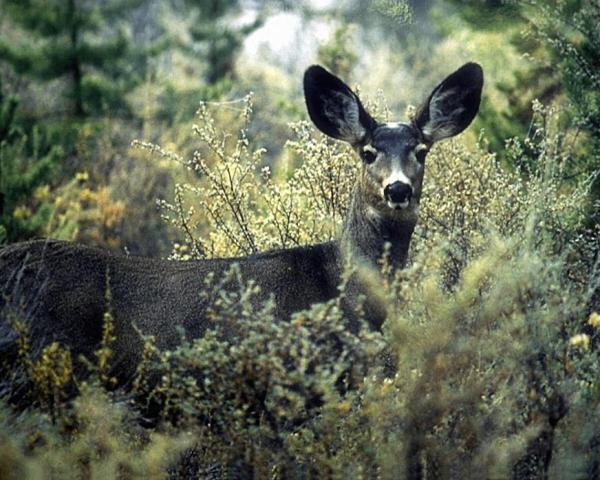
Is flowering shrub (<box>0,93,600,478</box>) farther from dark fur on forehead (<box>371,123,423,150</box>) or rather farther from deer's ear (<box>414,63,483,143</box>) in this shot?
deer's ear (<box>414,63,483,143</box>)

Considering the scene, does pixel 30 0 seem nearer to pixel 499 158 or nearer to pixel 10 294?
pixel 499 158

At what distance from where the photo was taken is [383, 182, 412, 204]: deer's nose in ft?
21.9

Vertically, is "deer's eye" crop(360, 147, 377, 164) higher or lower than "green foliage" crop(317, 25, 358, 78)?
lower

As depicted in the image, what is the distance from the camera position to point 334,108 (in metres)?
7.49

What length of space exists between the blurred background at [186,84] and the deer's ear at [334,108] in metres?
0.99

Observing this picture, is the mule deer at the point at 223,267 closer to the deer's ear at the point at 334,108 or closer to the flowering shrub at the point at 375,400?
the deer's ear at the point at 334,108

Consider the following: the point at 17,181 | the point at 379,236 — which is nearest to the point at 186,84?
the point at 17,181

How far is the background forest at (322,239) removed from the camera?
5391 mm

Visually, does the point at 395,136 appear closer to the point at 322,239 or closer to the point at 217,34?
the point at 322,239

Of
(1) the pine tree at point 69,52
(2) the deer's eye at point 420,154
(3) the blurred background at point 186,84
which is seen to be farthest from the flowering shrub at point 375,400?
(1) the pine tree at point 69,52

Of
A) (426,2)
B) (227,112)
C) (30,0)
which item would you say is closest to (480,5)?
(227,112)

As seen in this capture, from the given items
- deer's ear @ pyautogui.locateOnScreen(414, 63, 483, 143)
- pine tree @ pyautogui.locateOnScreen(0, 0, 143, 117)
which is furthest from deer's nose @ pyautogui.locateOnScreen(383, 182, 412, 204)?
pine tree @ pyautogui.locateOnScreen(0, 0, 143, 117)

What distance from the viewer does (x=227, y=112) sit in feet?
52.9

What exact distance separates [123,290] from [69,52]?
33.4 ft
